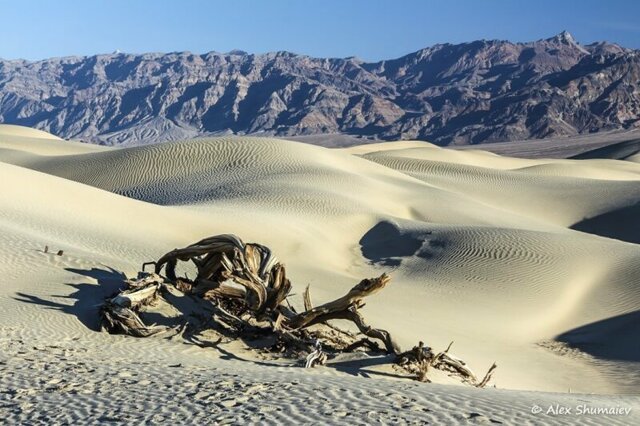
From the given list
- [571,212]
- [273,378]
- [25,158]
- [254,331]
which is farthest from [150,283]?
[25,158]

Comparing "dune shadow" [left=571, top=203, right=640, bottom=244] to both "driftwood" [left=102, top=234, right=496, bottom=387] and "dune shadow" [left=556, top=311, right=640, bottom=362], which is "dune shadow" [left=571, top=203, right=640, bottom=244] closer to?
"dune shadow" [left=556, top=311, right=640, bottom=362]

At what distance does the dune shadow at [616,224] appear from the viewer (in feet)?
86.6

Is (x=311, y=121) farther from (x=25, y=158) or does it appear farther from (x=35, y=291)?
(x=35, y=291)

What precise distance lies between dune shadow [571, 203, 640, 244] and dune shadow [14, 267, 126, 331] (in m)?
20.5

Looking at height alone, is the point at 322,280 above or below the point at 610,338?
below

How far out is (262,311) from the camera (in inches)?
342

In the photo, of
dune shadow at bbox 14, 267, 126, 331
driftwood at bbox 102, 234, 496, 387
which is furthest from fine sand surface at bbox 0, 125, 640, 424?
driftwood at bbox 102, 234, 496, 387

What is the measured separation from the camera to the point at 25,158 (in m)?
34.9

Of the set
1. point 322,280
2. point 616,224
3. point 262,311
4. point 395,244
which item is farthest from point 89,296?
point 616,224

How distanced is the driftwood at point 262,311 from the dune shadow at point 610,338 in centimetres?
413

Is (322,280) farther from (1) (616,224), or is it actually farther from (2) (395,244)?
(1) (616,224)

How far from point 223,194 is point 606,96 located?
470 feet

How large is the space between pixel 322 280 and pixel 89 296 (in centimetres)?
Answer: 597

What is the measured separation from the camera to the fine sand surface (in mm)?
5719
